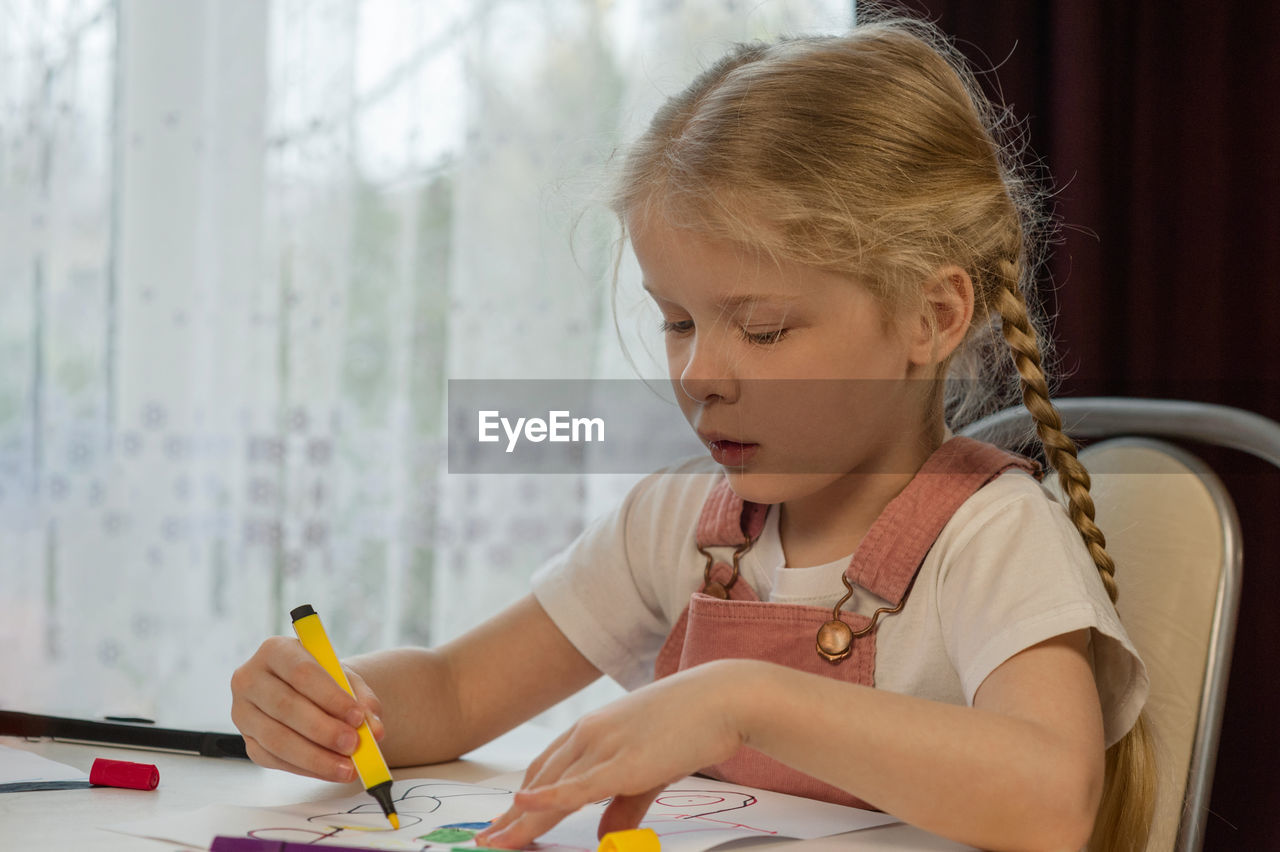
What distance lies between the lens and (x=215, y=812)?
1.76 feet

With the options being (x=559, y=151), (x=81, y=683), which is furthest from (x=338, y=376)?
(x=81, y=683)

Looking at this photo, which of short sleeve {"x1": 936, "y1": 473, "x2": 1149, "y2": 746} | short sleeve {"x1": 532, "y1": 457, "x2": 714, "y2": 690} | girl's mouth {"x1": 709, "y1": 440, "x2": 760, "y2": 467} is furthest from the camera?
short sleeve {"x1": 532, "y1": 457, "x2": 714, "y2": 690}

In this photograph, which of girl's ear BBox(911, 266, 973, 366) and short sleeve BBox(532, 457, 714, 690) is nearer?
girl's ear BBox(911, 266, 973, 366)

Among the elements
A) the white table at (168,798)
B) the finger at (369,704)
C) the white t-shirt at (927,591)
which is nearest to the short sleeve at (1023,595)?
the white t-shirt at (927,591)

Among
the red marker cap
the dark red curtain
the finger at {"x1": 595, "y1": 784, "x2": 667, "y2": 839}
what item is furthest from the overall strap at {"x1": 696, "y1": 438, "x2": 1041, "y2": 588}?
the dark red curtain

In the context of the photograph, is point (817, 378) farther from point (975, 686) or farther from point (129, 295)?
point (129, 295)

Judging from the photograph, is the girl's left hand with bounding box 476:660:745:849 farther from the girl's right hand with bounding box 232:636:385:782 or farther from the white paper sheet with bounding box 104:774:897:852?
the girl's right hand with bounding box 232:636:385:782

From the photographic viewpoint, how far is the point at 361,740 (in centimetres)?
58

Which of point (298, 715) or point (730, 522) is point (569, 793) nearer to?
point (298, 715)

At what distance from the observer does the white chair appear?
0.65m

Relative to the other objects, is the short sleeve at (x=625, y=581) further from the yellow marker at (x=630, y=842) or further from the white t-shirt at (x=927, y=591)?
the yellow marker at (x=630, y=842)

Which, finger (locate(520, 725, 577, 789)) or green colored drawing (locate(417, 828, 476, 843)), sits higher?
finger (locate(520, 725, 577, 789))

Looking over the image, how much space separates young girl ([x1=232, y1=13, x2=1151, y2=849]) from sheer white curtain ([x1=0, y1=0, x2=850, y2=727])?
76 cm

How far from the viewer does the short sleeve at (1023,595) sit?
1.90ft
